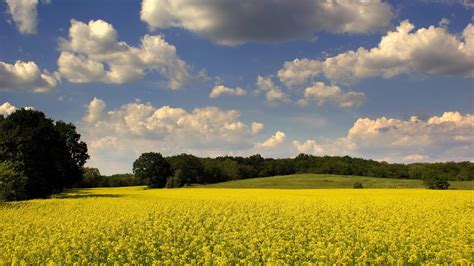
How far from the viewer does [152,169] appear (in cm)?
8906

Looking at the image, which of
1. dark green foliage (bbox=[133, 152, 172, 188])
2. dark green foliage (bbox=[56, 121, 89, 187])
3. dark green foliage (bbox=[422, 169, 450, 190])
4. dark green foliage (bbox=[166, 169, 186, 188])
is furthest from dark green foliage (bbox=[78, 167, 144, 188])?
dark green foliage (bbox=[422, 169, 450, 190])

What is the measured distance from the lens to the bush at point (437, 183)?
52.1m

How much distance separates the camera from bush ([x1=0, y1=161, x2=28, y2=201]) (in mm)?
38469

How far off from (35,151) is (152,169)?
42.5m

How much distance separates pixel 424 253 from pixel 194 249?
7.00 m

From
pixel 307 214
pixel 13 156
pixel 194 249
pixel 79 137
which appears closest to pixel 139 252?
pixel 194 249

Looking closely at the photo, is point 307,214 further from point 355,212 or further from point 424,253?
point 424,253

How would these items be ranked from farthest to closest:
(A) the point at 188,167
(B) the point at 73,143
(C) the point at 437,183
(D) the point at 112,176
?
(D) the point at 112,176, (A) the point at 188,167, (B) the point at 73,143, (C) the point at 437,183

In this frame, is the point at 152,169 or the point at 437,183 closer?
the point at 437,183

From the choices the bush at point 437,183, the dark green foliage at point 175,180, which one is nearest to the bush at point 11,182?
the dark green foliage at point 175,180

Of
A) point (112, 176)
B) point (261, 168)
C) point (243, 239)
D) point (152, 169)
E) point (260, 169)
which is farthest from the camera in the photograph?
point (261, 168)

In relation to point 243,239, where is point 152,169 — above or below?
above

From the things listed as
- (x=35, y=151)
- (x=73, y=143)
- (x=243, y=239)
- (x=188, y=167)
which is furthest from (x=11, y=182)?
(x=188, y=167)

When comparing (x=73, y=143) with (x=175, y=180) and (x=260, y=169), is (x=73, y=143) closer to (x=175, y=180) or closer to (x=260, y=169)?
(x=175, y=180)
